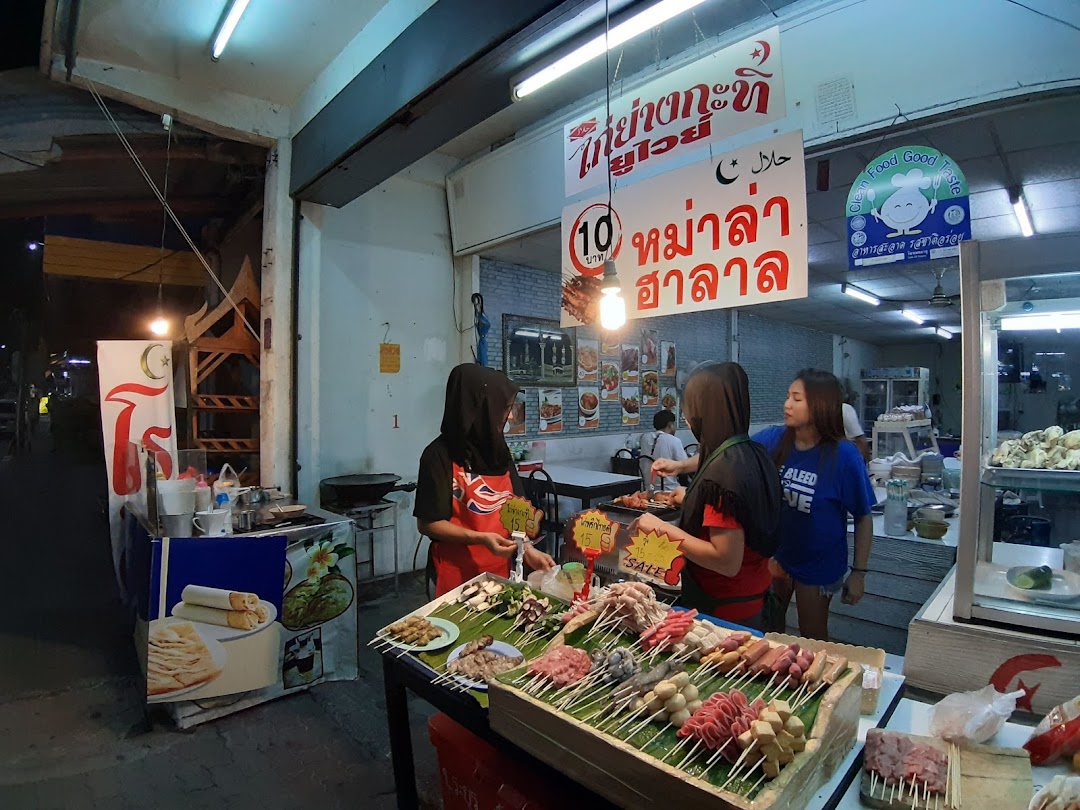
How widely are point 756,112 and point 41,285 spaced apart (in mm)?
13110

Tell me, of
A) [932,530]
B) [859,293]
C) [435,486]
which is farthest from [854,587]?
[859,293]

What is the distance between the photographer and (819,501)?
3.30 meters

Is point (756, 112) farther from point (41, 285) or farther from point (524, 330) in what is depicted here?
point (41, 285)

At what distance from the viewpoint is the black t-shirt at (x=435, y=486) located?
9.91ft

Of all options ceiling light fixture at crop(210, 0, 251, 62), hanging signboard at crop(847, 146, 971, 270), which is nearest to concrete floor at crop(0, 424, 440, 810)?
hanging signboard at crop(847, 146, 971, 270)

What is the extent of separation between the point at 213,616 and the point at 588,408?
5964 mm

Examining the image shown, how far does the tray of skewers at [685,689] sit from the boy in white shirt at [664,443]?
605 centimetres

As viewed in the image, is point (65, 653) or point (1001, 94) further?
point (65, 653)

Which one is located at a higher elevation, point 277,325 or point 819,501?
point 277,325

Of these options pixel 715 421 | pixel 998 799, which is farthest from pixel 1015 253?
pixel 998 799

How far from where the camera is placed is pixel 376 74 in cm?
392

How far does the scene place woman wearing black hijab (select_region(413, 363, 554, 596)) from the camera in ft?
9.96

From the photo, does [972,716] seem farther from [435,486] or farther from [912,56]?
[912,56]

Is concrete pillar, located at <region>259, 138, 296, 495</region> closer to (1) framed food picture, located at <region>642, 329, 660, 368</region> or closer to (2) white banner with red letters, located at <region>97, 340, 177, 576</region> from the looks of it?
(2) white banner with red letters, located at <region>97, 340, 177, 576</region>
